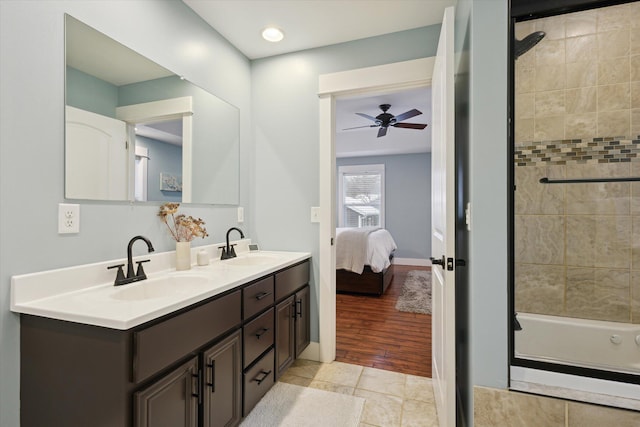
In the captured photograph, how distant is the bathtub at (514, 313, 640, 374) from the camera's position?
1846 mm

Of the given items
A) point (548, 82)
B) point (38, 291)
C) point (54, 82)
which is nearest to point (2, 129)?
point (54, 82)

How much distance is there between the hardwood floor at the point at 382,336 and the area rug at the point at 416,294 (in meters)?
0.13

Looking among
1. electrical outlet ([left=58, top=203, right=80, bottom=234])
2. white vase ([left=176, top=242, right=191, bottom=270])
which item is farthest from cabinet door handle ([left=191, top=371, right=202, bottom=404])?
electrical outlet ([left=58, top=203, right=80, bottom=234])

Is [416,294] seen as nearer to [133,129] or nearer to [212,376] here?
[212,376]

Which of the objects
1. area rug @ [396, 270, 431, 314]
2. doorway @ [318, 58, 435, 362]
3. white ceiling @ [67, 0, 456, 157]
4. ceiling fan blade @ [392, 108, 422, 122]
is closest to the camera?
white ceiling @ [67, 0, 456, 157]

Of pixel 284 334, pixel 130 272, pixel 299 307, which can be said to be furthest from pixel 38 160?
pixel 299 307

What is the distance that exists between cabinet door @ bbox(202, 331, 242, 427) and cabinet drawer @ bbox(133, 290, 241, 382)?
0.08 m

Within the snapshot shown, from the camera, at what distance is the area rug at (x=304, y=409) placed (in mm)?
1736

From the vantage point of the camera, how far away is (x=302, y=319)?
7.73ft

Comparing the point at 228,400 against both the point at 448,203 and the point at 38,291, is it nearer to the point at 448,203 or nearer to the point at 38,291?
the point at 38,291

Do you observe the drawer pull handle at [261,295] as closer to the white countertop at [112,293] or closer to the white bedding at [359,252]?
the white countertop at [112,293]

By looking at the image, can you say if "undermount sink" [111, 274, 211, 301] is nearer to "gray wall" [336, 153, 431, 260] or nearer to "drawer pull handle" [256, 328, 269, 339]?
"drawer pull handle" [256, 328, 269, 339]

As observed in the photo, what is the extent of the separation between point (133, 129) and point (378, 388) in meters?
2.13

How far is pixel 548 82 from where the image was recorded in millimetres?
2029
